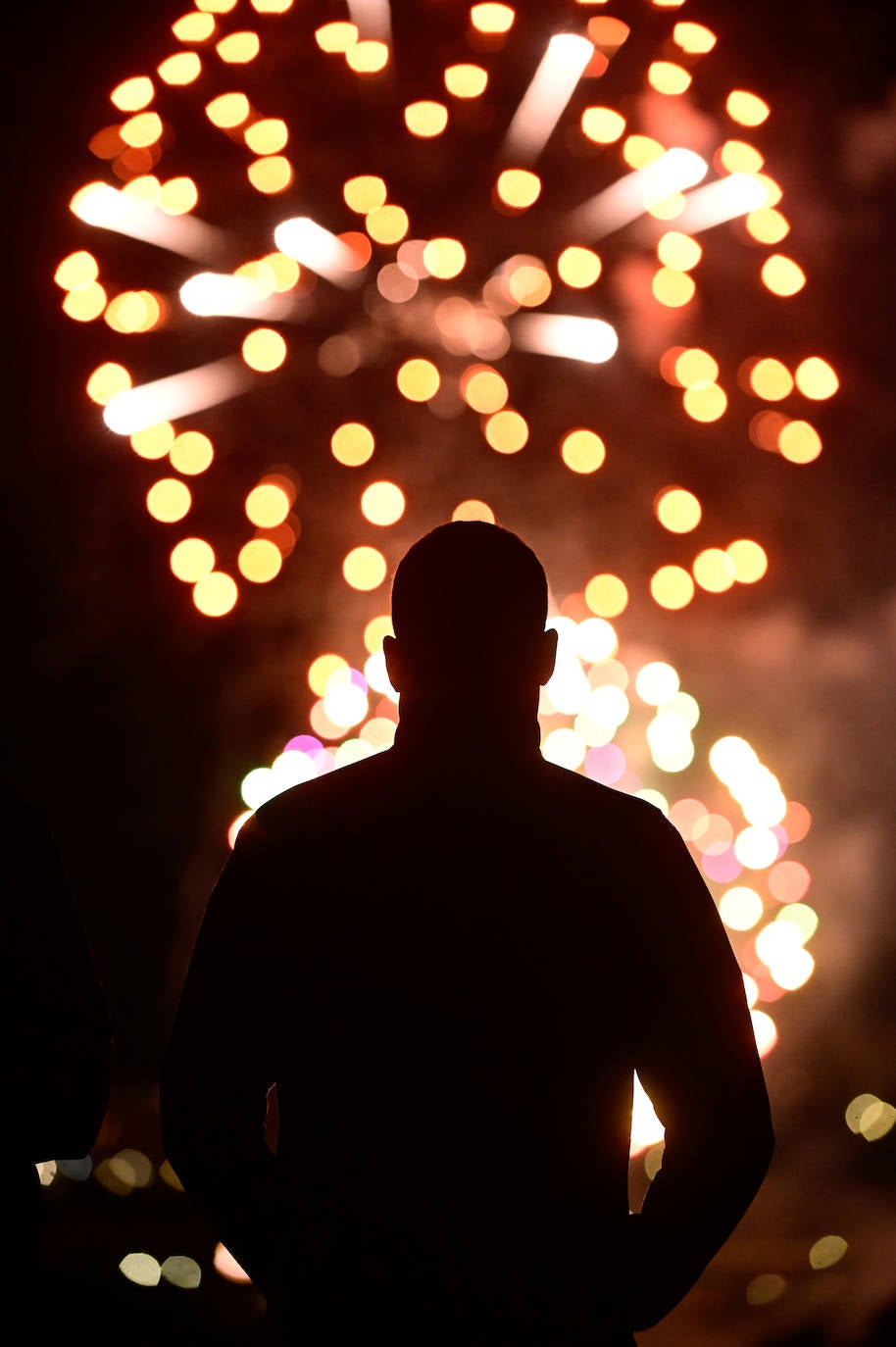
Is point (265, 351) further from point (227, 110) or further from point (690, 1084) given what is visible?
point (690, 1084)

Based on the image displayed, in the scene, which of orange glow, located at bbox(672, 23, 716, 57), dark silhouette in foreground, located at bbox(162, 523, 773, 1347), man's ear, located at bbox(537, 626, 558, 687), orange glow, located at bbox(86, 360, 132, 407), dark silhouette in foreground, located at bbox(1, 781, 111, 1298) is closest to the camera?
dark silhouette in foreground, located at bbox(162, 523, 773, 1347)

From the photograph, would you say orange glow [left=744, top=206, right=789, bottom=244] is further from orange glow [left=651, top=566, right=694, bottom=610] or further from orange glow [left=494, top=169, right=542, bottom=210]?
orange glow [left=651, top=566, right=694, bottom=610]

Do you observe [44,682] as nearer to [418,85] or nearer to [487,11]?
[418,85]

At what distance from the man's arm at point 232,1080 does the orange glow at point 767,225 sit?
355 centimetres

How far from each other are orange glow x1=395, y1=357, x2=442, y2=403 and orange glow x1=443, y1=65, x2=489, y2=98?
859 mm

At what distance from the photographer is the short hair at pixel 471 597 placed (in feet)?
3.09

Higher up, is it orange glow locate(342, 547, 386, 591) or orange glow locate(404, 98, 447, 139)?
orange glow locate(404, 98, 447, 139)

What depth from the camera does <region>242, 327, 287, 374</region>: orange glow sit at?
3768mm

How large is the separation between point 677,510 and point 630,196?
102 centimetres

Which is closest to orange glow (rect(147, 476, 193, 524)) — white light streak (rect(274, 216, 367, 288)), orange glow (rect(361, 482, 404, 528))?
orange glow (rect(361, 482, 404, 528))

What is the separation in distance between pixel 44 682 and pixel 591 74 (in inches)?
101

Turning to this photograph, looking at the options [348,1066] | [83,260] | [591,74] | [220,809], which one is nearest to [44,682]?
[220,809]

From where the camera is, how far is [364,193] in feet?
12.5

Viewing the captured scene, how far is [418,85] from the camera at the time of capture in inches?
151
